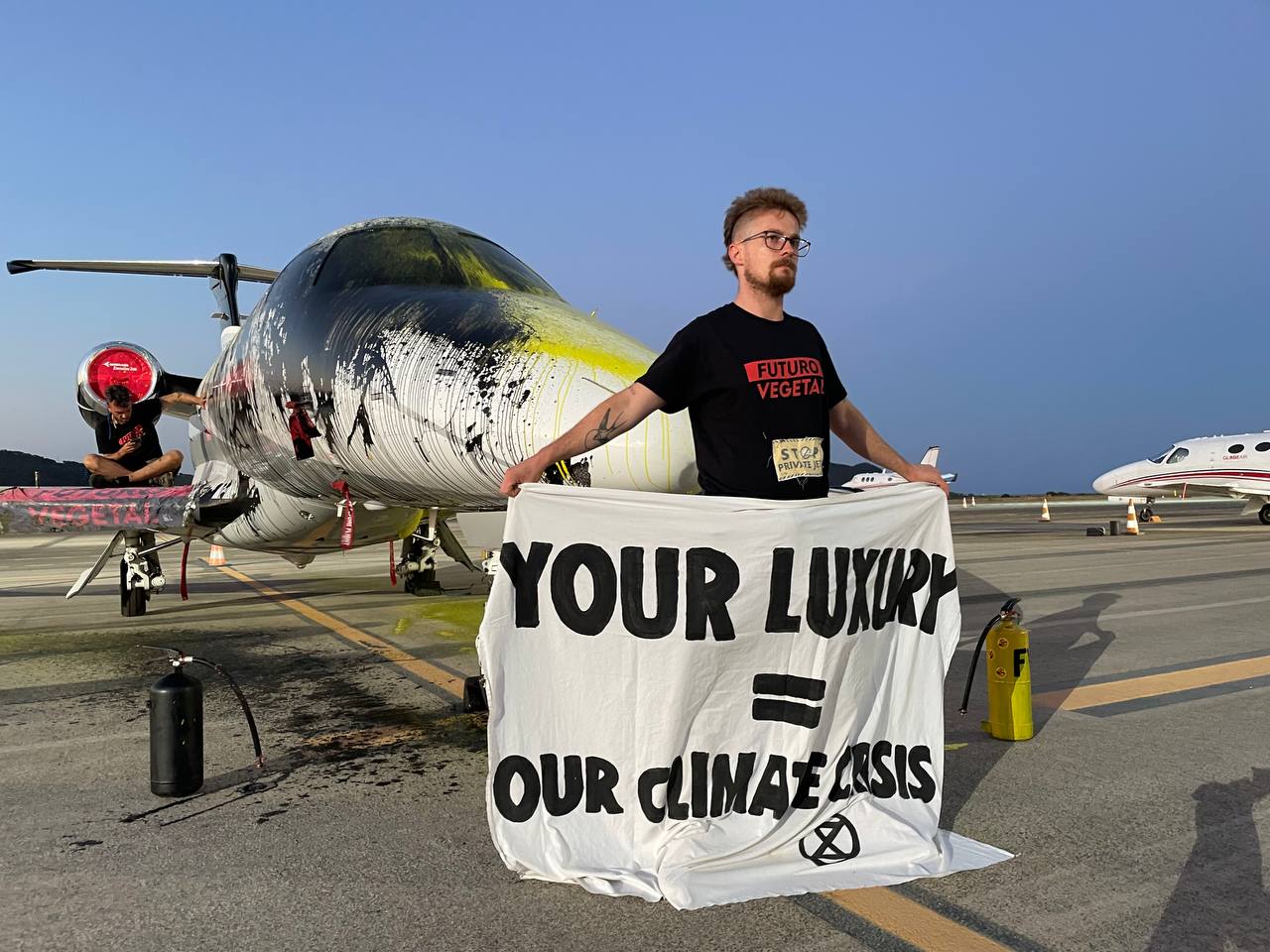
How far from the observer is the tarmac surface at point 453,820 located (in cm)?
269

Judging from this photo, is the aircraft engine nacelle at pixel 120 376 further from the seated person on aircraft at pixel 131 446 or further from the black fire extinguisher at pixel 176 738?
the black fire extinguisher at pixel 176 738

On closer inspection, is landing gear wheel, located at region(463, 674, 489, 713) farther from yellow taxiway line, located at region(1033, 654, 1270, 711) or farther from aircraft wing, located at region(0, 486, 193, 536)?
aircraft wing, located at region(0, 486, 193, 536)

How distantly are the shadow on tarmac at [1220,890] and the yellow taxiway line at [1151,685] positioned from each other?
1773mm

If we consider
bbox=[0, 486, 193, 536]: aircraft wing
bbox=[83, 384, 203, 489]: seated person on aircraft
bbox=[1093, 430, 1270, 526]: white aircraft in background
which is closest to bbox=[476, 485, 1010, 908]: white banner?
bbox=[0, 486, 193, 536]: aircraft wing

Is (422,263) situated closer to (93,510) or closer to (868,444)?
(868,444)

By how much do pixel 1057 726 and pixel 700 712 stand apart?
2.76 meters

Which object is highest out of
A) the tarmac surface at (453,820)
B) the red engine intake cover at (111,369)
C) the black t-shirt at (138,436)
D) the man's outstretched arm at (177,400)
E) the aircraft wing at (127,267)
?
the aircraft wing at (127,267)

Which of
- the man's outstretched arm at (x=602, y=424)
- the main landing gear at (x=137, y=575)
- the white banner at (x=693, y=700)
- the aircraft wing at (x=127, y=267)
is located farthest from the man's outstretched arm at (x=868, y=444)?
the aircraft wing at (x=127, y=267)

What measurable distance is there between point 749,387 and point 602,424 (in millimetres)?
528

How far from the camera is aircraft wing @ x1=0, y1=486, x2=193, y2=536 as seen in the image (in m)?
8.49

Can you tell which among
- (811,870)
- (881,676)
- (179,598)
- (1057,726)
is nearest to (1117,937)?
(811,870)

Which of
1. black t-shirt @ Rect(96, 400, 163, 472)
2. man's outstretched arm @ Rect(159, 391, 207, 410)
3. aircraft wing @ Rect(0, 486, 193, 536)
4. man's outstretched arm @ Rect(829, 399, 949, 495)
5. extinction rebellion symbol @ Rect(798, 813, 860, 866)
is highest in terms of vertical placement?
man's outstretched arm @ Rect(159, 391, 207, 410)

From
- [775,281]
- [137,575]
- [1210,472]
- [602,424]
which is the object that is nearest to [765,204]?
[775,281]

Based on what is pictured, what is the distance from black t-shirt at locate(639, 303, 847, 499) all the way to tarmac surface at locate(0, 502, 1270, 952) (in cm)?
142
